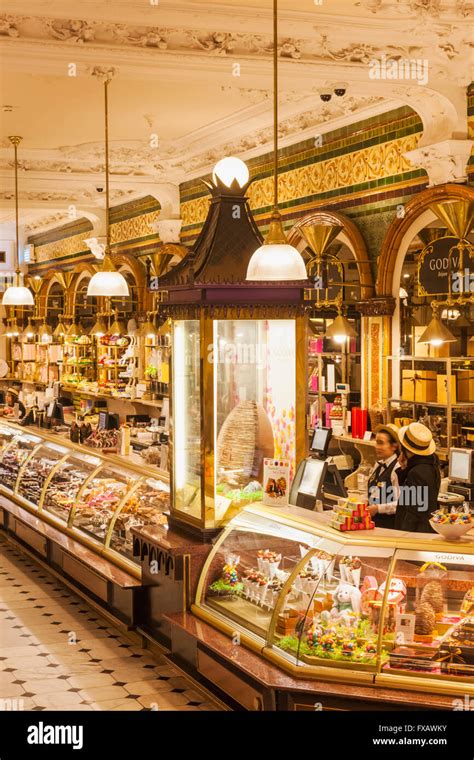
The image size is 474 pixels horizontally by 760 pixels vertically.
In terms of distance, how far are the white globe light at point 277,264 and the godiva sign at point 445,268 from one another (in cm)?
284

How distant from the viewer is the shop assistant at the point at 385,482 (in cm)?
601

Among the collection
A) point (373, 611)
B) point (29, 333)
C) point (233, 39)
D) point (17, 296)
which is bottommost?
point (373, 611)

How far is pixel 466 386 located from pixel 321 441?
157cm

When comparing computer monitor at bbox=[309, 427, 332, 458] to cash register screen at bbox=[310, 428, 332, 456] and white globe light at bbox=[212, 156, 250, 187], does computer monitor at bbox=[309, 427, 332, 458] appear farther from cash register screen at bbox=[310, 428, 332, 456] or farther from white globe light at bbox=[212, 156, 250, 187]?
white globe light at bbox=[212, 156, 250, 187]

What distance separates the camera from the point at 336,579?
476cm

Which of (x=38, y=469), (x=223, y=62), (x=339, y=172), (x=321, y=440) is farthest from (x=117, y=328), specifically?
(x=223, y=62)

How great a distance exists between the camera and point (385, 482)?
244 inches

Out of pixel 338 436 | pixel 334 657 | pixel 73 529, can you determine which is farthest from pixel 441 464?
pixel 334 657

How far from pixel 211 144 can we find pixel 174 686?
665 centimetres

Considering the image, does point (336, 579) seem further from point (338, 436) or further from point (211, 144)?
point (211, 144)

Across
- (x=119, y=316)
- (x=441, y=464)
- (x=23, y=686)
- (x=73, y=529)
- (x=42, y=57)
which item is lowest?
(x=23, y=686)

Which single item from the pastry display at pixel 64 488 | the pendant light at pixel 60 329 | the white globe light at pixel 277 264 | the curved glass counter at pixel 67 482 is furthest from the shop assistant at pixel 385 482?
the pendant light at pixel 60 329

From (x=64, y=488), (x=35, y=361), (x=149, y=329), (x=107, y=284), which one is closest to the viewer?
(x=107, y=284)

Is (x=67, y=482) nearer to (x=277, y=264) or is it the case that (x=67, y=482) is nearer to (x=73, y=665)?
(x=73, y=665)
